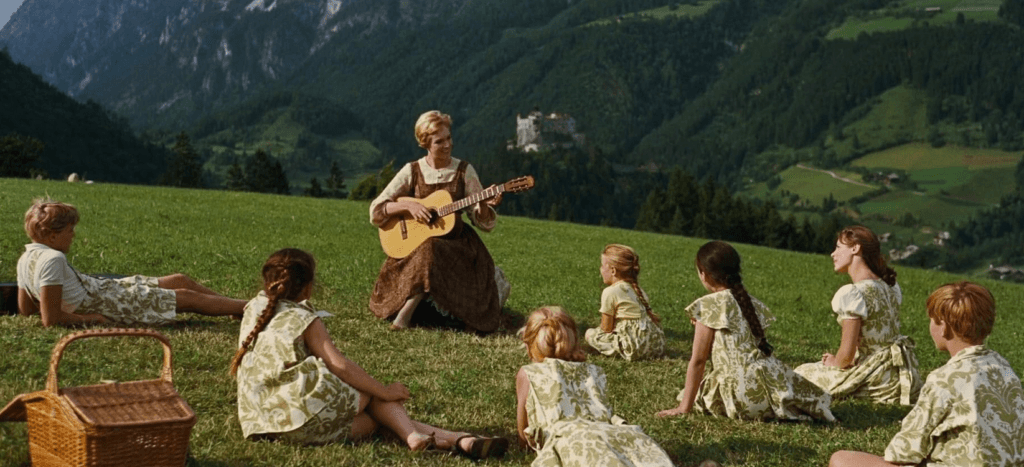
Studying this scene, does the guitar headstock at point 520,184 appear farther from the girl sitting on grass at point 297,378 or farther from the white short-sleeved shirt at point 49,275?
the white short-sleeved shirt at point 49,275

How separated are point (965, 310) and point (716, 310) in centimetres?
288

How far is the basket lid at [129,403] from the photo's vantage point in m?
6.16

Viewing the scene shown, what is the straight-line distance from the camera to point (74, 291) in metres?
10.9

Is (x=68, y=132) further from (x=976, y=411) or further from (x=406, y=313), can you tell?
(x=976, y=411)

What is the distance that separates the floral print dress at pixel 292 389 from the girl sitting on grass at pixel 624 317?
17.0ft

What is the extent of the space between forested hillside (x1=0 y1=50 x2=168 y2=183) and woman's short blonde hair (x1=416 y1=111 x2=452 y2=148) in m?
152

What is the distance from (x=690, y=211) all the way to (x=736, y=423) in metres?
130

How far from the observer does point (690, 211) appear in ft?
451

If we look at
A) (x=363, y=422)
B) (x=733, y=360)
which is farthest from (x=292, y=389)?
(x=733, y=360)

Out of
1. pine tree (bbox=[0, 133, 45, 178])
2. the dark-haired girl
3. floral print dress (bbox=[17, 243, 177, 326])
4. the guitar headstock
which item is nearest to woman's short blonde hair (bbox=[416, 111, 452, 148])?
the guitar headstock

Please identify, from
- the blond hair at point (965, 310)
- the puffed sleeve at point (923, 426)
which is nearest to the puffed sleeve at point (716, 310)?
the puffed sleeve at point (923, 426)

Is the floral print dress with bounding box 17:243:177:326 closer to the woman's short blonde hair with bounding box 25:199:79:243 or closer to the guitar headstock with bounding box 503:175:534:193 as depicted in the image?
the woman's short blonde hair with bounding box 25:199:79:243

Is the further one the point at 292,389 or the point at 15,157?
the point at 15,157

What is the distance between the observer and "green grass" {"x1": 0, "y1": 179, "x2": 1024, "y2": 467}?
834cm
